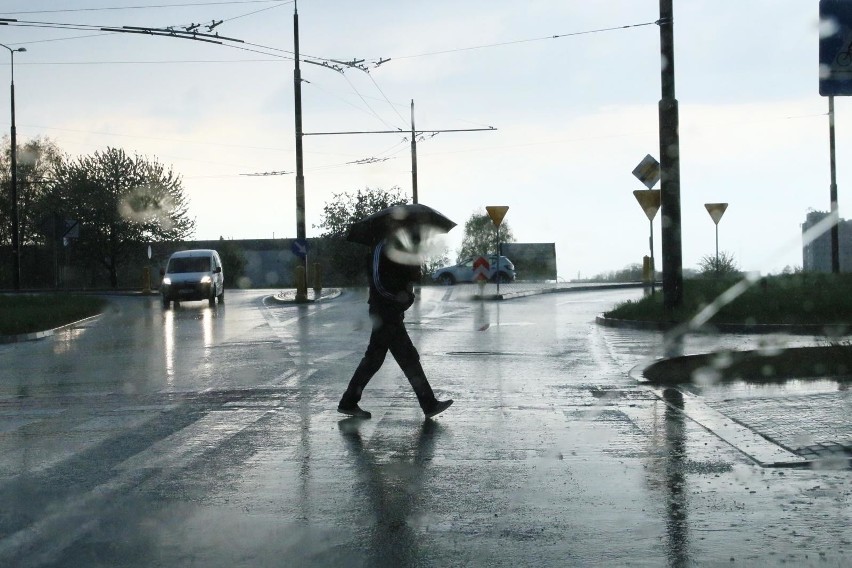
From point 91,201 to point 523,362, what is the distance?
188 feet

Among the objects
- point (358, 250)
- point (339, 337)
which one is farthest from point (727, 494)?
point (358, 250)

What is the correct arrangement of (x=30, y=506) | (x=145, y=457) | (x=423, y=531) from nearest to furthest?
(x=423, y=531) < (x=30, y=506) < (x=145, y=457)

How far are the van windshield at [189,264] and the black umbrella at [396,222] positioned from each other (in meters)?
25.6

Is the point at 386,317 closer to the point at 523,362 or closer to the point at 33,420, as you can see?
the point at 33,420

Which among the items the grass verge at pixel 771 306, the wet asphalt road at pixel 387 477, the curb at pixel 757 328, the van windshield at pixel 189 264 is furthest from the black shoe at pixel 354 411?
the van windshield at pixel 189 264

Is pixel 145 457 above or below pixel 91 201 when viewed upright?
below

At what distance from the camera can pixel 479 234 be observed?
130625mm

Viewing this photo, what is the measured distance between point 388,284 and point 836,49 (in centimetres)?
530

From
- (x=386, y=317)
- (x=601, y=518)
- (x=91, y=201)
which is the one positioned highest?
(x=91, y=201)

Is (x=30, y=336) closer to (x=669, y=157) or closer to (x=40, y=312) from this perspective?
(x=40, y=312)

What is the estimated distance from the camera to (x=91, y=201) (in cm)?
6806

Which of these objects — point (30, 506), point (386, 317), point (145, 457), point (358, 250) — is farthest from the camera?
point (358, 250)

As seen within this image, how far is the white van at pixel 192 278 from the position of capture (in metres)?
34.1

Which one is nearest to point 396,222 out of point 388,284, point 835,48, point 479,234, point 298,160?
point 388,284
